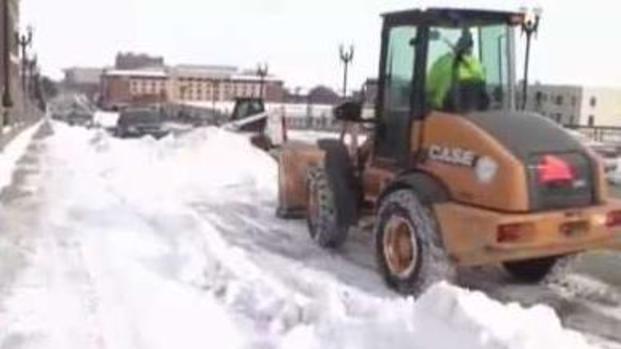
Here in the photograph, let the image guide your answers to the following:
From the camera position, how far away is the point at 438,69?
31.5ft

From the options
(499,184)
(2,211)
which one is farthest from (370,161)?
(2,211)

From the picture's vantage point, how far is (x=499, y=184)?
28.1 feet

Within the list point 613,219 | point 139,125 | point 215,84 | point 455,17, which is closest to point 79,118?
point 215,84

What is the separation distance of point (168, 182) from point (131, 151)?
27.0ft

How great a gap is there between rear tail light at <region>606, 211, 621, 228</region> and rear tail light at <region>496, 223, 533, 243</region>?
0.86 metres

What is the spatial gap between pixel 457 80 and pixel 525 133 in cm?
95

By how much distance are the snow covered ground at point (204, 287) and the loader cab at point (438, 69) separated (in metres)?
1.49

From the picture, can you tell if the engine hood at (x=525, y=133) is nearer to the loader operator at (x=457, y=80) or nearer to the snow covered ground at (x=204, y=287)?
the loader operator at (x=457, y=80)

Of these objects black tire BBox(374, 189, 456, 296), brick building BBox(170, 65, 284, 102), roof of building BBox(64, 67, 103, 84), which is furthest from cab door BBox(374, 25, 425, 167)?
roof of building BBox(64, 67, 103, 84)

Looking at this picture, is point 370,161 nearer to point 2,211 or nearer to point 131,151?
point 2,211

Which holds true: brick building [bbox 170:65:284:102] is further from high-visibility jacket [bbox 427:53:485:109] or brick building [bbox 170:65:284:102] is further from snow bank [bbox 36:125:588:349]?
high-visibility jacket [bbox 427:53:485:109]

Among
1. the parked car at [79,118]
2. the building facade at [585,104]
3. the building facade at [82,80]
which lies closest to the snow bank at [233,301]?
the parked car at [79,118]

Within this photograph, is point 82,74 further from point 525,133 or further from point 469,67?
point 525,133

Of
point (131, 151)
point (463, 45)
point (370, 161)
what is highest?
Answer: point (463, 45)
